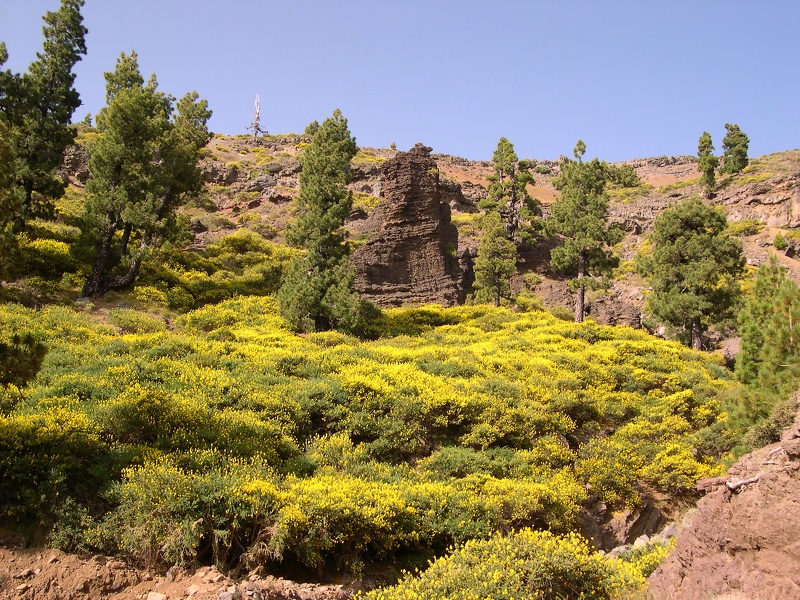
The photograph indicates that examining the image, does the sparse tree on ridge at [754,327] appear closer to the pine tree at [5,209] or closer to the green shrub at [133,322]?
the pine tree at [5,209]

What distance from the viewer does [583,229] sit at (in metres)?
35.1

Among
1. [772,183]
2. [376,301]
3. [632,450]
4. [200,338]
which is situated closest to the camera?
[632,450]

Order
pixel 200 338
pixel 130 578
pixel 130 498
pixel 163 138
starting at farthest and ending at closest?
pixel 163 138
pixel 200 338
pixel 130 498
pixel 130 578

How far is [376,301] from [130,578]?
2502 centimetres

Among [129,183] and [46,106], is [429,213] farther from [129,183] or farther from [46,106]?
[46,106]

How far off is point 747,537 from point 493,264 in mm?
28778

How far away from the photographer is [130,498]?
969 centimetres

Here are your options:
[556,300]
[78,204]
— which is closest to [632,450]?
[556,300]

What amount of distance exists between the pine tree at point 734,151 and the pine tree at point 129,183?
7158cm

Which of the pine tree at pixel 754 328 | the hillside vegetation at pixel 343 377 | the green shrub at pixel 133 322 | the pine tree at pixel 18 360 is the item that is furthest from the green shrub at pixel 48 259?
the pine tree at pixel 754 328

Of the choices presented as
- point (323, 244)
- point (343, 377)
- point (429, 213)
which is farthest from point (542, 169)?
point (343, 377)

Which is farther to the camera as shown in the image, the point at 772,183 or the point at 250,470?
the point at 772,183

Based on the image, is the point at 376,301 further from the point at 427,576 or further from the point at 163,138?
the point at 427,576

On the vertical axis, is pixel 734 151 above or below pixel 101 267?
above
